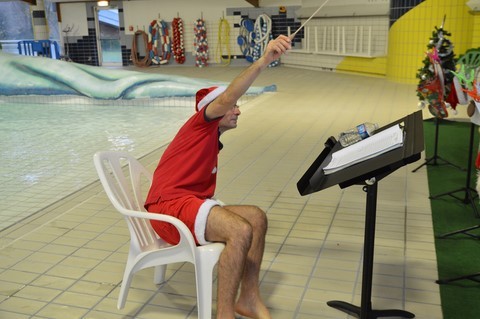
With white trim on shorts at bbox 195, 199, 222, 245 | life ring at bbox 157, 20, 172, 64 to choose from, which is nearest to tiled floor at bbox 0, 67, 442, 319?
white trim on shorts at bbox 195, 199, 222, 245

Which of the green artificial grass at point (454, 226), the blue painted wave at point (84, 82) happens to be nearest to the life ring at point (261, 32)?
the blue painted wave at point (84, 82)

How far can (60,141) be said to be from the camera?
24.4ft

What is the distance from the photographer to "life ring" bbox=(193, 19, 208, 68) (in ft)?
55.8

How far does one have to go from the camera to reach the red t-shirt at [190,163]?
8.36 ft

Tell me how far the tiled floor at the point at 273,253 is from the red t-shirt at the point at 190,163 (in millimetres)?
665

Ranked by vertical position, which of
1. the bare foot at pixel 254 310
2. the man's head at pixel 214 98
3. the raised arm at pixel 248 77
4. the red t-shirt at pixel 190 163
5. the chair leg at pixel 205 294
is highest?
the raised arm at pixel 248 77

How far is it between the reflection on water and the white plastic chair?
1757 millimetres

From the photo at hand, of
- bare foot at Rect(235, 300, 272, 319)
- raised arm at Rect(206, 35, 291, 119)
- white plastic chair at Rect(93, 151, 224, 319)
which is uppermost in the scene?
raised arm at Rect(206, 35, 291, 119)

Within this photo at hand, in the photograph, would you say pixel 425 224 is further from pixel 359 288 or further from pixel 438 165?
pixel 438 165

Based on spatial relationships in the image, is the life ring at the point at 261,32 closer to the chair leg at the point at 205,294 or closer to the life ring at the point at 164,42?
the life ring at the point at 164,42

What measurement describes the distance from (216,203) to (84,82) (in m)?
8.88

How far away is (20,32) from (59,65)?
998 cm

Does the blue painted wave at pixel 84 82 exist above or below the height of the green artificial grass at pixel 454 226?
above

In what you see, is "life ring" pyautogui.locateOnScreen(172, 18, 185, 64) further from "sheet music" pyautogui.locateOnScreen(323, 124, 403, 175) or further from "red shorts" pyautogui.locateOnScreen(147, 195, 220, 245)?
"sheet music" pyautogui.locateOnScreen(323, 124, 403, 175)
